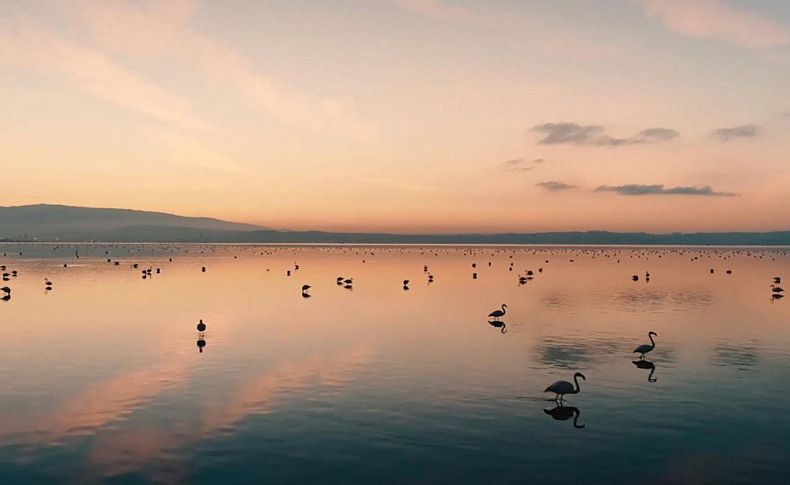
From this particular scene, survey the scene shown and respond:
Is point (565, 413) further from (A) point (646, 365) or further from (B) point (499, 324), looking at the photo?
(B) point (499, 324)

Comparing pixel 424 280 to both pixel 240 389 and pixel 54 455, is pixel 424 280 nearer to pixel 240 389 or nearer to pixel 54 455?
pixel 240 389

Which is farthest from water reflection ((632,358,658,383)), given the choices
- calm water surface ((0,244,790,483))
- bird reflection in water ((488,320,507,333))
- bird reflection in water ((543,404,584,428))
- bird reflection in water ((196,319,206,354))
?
bird reflection in water ((196,319,206,354))

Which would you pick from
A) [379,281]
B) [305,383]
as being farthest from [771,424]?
[379,281]

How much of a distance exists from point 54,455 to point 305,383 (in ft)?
40.7

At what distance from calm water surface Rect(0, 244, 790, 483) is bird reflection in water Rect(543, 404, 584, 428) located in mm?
121

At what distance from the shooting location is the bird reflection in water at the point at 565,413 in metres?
25.2

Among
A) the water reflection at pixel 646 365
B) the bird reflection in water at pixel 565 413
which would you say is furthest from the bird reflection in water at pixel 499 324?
the bird reflection in water at pixel 565 413

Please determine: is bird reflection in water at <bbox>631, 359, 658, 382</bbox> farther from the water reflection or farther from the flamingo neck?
the flamingo neck

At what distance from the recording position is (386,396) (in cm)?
2889

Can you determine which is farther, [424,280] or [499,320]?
[424,280]

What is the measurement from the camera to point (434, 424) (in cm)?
2450

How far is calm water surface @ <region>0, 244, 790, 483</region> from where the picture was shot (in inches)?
803

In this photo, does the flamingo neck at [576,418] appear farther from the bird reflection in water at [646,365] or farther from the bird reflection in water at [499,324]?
the bird reflection in water at [499,324]

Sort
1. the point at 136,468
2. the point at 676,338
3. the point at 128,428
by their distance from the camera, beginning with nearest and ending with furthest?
the point at 136,468 < the point at 128,428 < the point at 676,338
